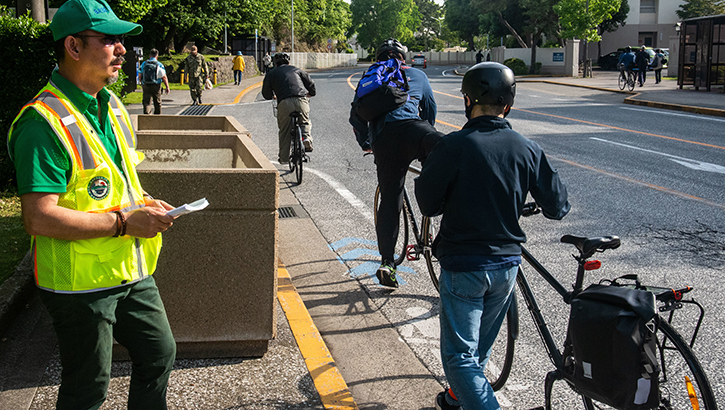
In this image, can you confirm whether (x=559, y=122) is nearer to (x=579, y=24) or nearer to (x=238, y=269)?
(x=238, y=269)

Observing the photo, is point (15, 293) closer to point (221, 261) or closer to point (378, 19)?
point (221, 261)

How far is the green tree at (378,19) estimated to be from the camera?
11400cm

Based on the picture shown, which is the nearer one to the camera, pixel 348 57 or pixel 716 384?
pixel 716 384

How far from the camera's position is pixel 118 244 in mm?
2453

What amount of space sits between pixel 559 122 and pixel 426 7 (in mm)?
145153

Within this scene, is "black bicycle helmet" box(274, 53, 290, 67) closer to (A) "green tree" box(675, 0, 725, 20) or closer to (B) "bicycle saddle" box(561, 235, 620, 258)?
(B) "bicycle saddle" box(561, 235, 620, 258)

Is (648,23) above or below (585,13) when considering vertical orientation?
above

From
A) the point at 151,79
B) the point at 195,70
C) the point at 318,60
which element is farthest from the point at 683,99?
the point at 318,60

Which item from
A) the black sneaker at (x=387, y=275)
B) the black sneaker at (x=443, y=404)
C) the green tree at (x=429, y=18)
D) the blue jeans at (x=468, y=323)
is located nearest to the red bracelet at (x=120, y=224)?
the blue jeans at (x=468, y=323)

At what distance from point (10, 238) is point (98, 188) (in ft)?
13.9

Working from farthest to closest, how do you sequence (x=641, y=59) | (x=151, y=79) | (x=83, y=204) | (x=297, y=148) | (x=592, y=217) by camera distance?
(x=641, y=59) < (x=151, y=79) < (x=297, y=148) < (x=592, y=217) < (x=83, y=204)

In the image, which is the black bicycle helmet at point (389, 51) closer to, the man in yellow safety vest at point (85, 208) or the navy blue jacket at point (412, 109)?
the navy blue jacket at point (412, 109)

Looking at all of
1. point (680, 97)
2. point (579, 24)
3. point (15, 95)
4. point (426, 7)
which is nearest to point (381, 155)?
point (15, 95)

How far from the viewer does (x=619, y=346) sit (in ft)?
8.04
